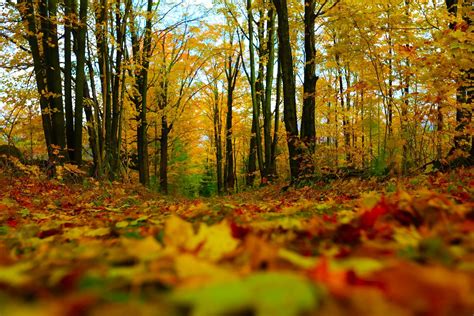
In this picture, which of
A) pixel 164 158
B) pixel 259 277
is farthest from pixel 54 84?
pixel 259 277

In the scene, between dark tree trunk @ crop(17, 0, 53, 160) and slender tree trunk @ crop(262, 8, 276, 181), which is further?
slender tree trunk @ crop(262, 8, 276, 181)

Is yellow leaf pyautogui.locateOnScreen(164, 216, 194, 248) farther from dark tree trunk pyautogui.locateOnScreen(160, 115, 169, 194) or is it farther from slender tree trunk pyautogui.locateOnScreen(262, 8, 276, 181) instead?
dark tree trunk pyautogui.locateOnScreen(160, 115, 169, 194)

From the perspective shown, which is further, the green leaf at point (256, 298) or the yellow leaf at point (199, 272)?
the yellow leaf at point (199, 272)

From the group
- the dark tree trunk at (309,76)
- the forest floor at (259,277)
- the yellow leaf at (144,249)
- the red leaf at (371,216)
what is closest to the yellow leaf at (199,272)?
the forest floor at (259,277)

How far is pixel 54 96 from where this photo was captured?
9.26 metres

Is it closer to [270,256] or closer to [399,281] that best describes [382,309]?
[399,281]

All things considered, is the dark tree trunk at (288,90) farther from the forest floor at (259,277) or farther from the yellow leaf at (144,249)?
the yellow leaf at (144,249)

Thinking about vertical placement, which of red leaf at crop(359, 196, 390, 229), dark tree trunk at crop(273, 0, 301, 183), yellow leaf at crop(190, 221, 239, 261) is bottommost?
red leaf at crop(359, 196, 390, 229)

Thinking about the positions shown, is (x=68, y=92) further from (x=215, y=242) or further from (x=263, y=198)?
(x=215, y=242)

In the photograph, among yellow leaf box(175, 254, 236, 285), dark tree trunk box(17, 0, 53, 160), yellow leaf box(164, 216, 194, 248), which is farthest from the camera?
dark tree trunk box(17, 0, 53, 160)

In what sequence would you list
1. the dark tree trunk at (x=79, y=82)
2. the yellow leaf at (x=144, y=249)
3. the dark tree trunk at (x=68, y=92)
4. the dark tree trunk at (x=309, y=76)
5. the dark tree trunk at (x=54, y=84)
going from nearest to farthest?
the yellow leaf at (x=144, y=249), the dark tree trunk at (x=309, y=76), the dark tree trunk at (x=54, y=84), the dark tree trunk at (x=79, y=82), the dark tree trunk at (x=68, y=92)

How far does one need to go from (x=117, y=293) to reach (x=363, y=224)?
1.11 meters

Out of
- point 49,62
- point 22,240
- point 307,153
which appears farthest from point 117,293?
point 49,62

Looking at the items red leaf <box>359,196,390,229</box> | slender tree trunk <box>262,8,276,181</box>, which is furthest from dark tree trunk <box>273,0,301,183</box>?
red leaf <box>359,196,390,229</box>
